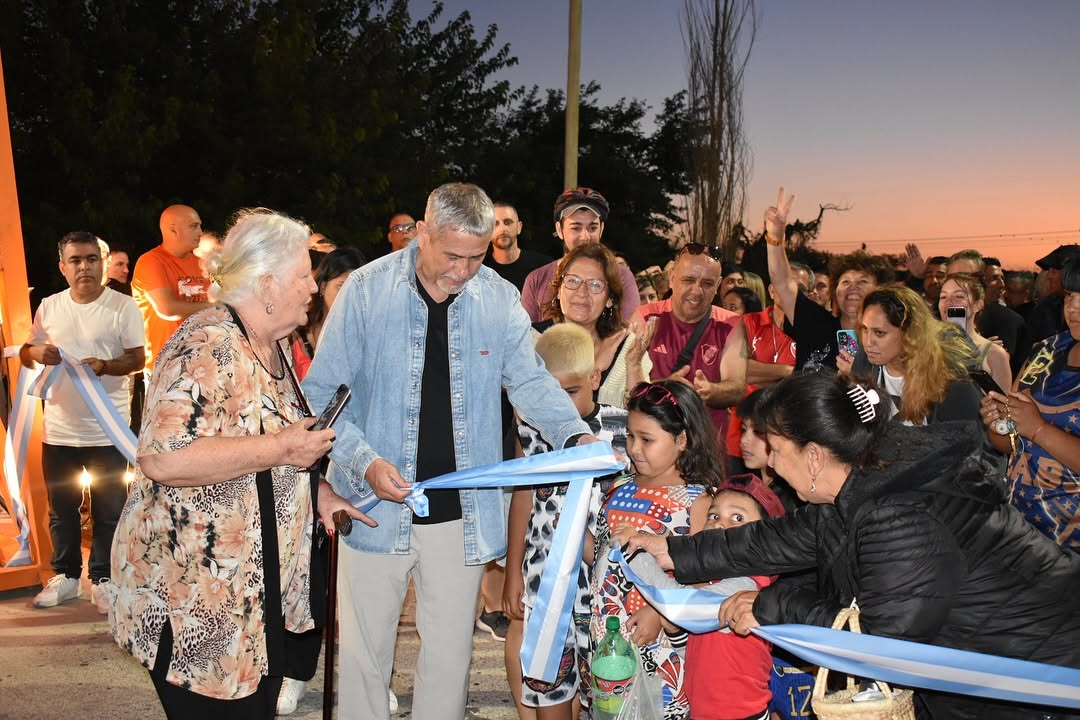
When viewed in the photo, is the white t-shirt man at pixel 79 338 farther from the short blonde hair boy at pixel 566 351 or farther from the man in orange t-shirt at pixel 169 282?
the short blonde hair boy at pixel 566 351

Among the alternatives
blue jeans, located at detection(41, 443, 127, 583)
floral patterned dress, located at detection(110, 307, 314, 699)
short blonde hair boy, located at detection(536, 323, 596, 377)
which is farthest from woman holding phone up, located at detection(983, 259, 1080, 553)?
blue jeans, located at detection(41, 443, 127, 583)

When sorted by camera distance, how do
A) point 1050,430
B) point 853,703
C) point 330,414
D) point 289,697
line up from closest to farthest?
1. point 853,703
2. point 330,414
3. point 1050,430
4. point 289,697

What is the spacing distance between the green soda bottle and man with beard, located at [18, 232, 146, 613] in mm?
4325

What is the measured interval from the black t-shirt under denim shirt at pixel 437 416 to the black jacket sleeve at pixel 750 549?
0.92m

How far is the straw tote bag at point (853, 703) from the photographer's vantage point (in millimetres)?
2566

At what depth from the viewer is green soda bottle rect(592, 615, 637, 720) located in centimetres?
351

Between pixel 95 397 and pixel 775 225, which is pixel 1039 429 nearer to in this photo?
pixel 775 225

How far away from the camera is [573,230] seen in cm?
629

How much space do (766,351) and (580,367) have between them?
10.9 feet

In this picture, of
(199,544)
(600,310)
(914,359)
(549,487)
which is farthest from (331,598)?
(914,359)

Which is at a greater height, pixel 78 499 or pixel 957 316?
pixel 957 316

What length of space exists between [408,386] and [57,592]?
4287mm

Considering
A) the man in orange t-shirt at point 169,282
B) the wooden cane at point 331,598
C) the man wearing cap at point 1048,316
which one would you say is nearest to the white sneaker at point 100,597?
the man in orange t-shirt at point 169,282

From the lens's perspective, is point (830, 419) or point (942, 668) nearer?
point (942, 668)
